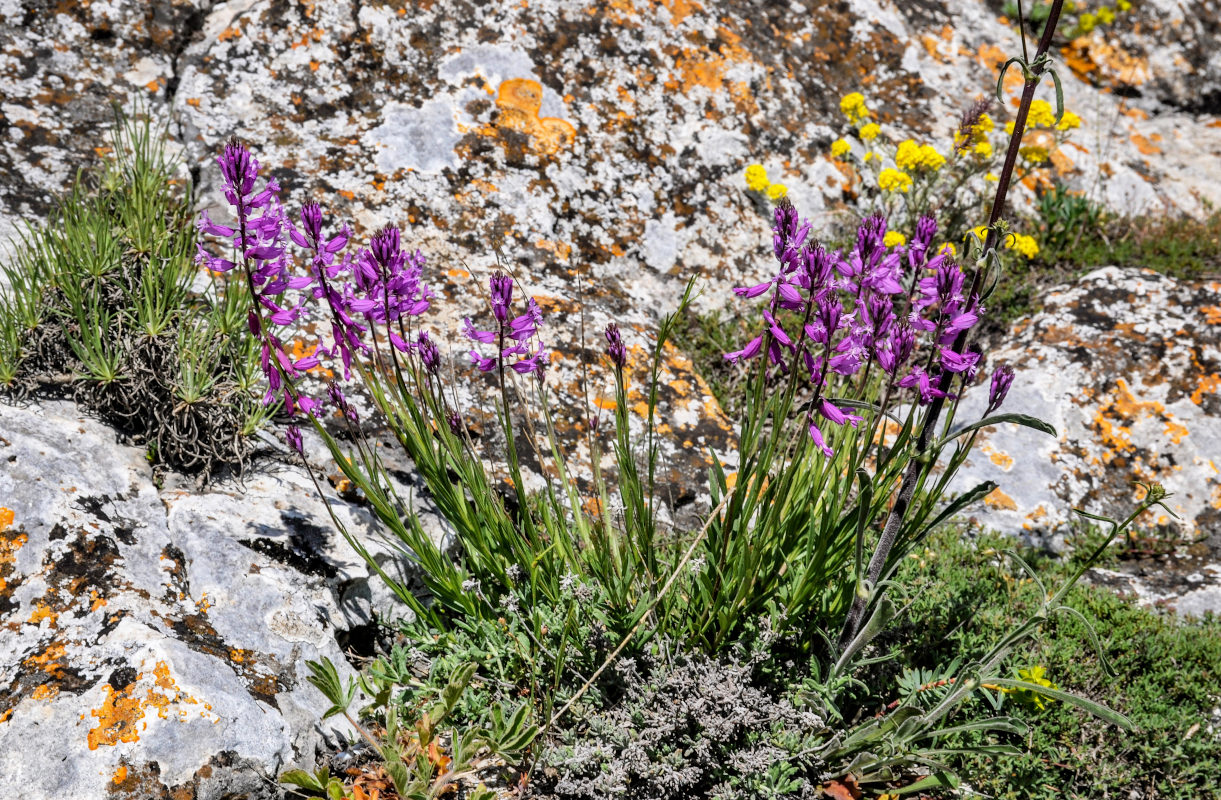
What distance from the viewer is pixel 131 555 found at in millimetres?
2654

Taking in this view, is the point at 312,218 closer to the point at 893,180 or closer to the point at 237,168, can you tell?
the point at 237,168

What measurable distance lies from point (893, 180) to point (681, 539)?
9.09ft

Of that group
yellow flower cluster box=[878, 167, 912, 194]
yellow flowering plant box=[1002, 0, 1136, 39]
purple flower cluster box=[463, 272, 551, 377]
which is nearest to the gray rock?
yellow flower cluster box=[878, 167, 912, 194]

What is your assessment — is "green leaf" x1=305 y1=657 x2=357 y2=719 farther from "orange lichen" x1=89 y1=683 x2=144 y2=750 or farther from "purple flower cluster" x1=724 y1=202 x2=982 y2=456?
"purple flower cluster" x1=724 y1=202 x2=982 y2=456

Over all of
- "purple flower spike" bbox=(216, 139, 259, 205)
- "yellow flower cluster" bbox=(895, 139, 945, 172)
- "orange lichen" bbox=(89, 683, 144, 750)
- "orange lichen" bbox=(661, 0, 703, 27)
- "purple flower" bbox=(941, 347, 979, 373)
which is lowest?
"orange lichen" bbox=(89, 683, 144, 750)

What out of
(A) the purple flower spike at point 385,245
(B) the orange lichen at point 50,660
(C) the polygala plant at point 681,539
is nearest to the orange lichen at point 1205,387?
(C) the polygala plant at point 681,539

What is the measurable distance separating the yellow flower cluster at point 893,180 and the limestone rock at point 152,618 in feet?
11.7

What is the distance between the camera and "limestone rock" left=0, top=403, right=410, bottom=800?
2.18 meters

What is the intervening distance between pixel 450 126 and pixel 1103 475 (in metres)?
4.13

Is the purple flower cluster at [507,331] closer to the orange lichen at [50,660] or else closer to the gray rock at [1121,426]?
the orange lichen at [50,660]

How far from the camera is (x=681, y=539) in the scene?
3.21 meters

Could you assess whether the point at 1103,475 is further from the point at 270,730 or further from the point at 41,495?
the point at 41,495

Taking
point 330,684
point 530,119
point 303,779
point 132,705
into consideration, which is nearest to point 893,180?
point 530,119

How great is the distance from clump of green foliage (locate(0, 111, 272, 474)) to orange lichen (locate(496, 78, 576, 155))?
201cm
